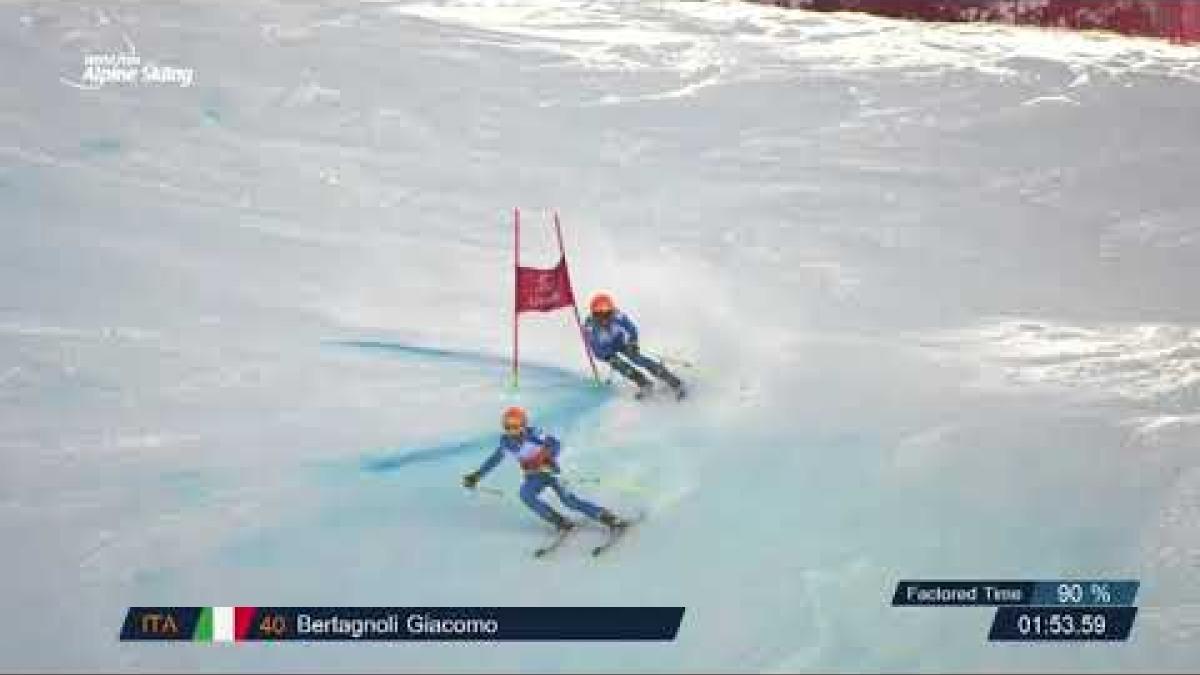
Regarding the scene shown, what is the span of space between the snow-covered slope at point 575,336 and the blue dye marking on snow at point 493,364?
0.05 metres

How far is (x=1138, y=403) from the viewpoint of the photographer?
26.7 feet

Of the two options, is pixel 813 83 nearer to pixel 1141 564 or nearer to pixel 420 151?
pixel 420 151

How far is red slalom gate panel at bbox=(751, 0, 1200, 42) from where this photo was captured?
2019 centimetres

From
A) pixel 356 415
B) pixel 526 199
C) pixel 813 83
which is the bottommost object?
pixel 356 415

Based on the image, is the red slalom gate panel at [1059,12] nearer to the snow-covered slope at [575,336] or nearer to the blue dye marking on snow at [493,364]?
the snow-covered slope at [575,336]

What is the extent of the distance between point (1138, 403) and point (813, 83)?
995cm

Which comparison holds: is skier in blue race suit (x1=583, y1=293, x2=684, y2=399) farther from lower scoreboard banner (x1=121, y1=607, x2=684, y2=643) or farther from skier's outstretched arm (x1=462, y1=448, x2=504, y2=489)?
lower scoreboard banner (x1=121, y1=607, x2=684, y2=643)

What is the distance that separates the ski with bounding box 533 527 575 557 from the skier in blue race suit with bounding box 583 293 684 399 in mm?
1785

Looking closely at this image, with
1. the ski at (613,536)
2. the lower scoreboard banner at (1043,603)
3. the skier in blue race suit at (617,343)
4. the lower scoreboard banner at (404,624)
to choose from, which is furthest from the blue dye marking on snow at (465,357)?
the lower scoreboard banner at (1043,603)

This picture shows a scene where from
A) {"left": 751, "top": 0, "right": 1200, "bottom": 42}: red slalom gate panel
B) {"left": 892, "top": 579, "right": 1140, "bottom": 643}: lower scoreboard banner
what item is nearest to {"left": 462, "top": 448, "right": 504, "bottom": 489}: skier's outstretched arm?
{"left": 892, "top": 579, "right": 1140, "bottom": 643}: lower scoreboard banner

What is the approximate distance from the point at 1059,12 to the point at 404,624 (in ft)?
60.7

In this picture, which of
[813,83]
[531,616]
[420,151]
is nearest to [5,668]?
[531,616]

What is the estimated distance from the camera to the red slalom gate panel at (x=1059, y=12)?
20188 millimetres

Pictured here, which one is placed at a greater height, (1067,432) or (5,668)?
(1067,432)
